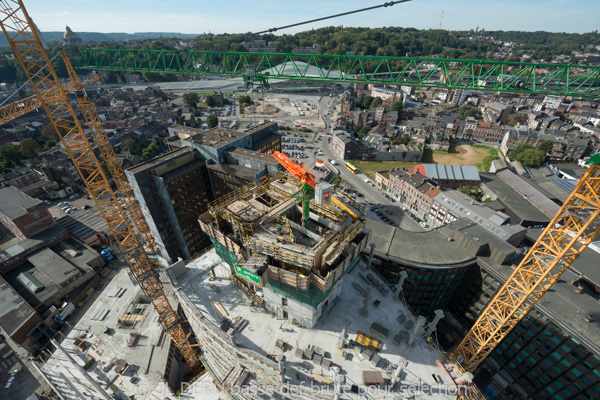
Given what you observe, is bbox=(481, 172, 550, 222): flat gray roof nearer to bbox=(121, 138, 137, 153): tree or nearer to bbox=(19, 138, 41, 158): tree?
bbox=(121, 138, 137, 153): tree

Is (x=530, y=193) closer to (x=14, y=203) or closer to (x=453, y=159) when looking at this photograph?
(x=453, y=159)

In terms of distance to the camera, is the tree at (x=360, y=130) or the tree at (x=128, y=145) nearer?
the tree at (x=128, y=145)

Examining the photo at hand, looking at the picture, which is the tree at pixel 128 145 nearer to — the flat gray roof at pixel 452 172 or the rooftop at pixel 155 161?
the rooftop at pixel 155 161

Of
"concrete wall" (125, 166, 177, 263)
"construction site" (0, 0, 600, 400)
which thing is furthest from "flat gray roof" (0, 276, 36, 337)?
"concrete wall" (125, 166, 177, 263)

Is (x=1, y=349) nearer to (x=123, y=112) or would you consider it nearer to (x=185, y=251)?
(x=185, y=251)

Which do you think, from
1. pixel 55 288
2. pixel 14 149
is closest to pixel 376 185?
pixel 55 288

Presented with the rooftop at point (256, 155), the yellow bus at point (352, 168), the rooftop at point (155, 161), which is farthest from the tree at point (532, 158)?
the rooftop at point (155, 161)
